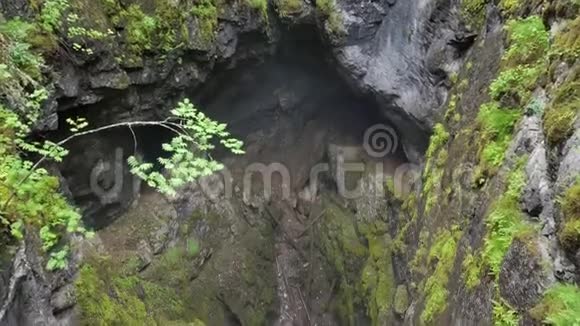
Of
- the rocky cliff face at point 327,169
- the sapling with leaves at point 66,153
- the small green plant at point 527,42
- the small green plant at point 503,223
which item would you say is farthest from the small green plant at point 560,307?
the small green plant at point 527,42

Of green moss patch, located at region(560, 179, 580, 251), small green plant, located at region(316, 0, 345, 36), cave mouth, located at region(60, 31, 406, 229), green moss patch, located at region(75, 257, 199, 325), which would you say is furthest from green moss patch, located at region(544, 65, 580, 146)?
cave mouth, located at region(60, 31, 406, 229)

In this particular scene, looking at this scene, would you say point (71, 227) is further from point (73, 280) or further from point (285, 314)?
point (285, 314)

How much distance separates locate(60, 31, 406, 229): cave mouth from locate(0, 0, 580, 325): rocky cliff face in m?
0.06

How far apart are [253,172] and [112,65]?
6.16 meters

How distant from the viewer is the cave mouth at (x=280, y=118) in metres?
10.1

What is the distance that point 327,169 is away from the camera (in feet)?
46.0

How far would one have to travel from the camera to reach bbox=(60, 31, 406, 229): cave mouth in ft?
33.2

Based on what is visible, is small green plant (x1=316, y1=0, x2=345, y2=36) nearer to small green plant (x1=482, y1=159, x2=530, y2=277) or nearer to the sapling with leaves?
small green plant (x1=482, y1=159, x2=530, y2=277)

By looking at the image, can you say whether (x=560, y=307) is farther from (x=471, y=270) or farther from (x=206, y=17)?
(x=206, y=17)

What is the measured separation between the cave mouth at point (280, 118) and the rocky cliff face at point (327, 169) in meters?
0.06

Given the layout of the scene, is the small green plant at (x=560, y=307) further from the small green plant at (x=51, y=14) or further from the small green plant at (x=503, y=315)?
the small green plant at (x=51, y=14)

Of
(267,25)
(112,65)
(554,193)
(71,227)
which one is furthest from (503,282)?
(267,25)

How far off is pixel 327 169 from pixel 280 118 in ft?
6.78

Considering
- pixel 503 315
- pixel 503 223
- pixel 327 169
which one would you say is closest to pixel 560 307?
pixel 503 315
